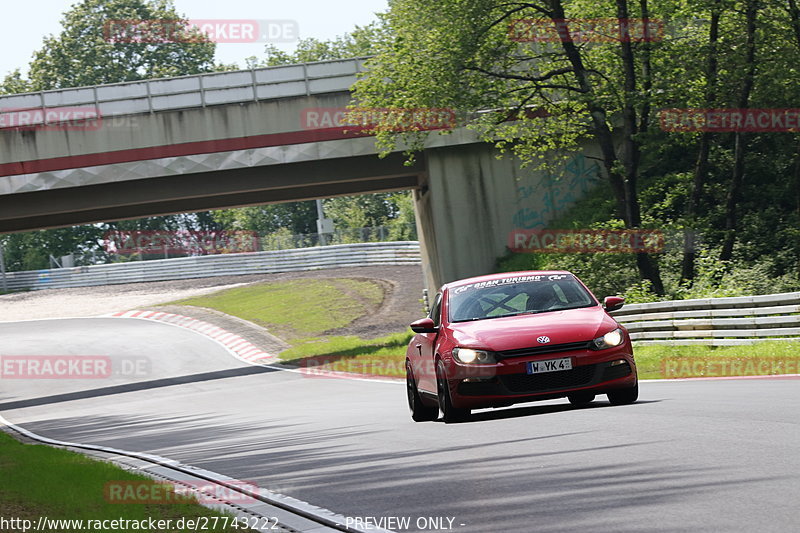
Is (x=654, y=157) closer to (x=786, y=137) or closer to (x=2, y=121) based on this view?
(x=786, y=137)

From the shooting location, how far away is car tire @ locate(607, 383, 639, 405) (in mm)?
12180

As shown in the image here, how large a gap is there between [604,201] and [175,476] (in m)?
27.2

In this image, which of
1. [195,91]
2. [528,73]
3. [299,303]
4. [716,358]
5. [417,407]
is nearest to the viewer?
[417,407]

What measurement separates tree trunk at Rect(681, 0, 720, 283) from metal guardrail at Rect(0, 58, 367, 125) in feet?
33.8

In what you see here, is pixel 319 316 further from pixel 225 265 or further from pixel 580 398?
pixel 580 398

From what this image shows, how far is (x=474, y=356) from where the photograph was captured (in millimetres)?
11305

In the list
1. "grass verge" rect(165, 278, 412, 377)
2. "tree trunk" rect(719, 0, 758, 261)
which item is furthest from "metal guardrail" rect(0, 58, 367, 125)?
"tree trunk" rect(719, 0, 758, 261)

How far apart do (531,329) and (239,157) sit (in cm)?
2525

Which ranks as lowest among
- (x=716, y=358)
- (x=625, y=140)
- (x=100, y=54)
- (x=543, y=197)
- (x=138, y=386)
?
(x=138, y=386)

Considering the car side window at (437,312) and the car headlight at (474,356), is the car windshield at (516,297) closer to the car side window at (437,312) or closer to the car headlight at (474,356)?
the car side window at (437,312)

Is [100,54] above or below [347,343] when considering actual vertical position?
above

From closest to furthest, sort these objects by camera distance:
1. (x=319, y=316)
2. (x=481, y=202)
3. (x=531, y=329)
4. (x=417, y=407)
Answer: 1. (x=531, y=329)
2. (x=417, y=407)
3. (x=481, y=202)
4. (x=319, y=316)

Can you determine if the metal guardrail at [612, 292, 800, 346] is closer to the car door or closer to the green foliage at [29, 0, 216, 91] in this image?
the car door

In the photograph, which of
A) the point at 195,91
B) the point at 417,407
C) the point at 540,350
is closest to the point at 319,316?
the point at 195,91
